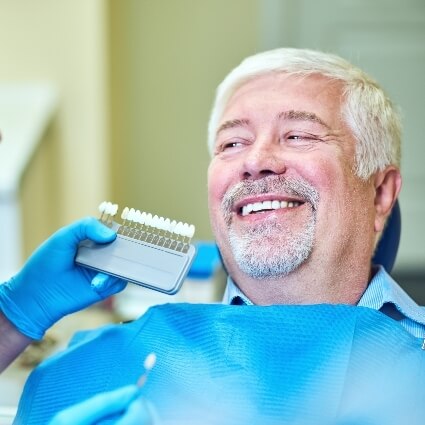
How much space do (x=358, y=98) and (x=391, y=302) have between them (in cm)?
42

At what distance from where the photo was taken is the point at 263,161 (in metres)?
1.31

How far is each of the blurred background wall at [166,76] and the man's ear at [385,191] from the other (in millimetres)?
1648

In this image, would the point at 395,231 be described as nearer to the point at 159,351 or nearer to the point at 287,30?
the point at 159,351

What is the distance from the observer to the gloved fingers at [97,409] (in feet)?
3.11

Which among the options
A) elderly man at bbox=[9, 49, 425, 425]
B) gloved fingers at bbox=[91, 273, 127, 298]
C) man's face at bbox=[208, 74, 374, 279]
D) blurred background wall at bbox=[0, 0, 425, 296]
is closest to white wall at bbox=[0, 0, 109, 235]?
blurred background wall at bbox=[0, 0, 425, 296]

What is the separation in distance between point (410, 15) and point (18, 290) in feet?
8.24

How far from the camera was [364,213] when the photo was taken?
1.36m

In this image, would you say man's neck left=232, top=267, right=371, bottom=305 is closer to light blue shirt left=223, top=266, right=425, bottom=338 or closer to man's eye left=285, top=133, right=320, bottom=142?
light blue shirt left=223, top=266, right=425, bottom=338

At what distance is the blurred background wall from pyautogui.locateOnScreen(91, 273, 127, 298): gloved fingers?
1.55 meters

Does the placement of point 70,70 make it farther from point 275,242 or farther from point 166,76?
point 275,242

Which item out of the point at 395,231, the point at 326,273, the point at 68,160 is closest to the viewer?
the point at 326,273

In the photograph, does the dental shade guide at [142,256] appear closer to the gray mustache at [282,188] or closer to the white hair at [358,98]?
the gray mustache at [282,188]

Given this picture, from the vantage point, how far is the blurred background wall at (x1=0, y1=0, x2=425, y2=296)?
2.82 meters

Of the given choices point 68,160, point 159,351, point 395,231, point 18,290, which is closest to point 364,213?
point 395,231
